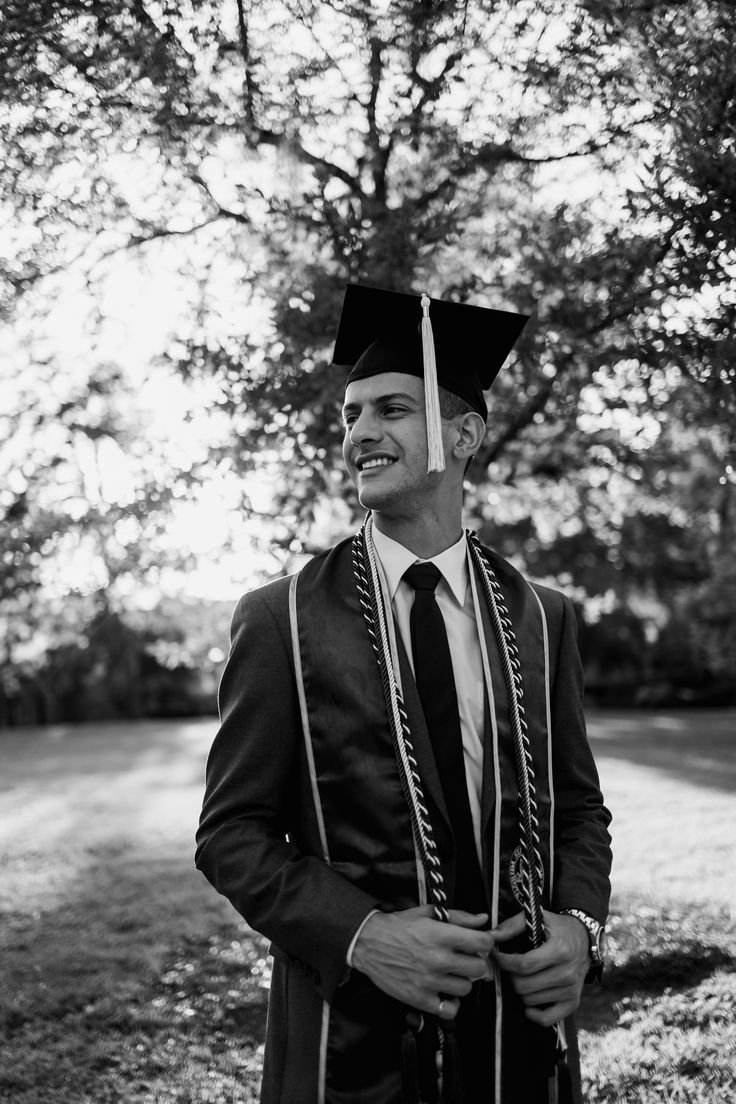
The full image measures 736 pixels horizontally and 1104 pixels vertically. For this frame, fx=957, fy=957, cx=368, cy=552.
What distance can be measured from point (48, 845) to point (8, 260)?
784 centimetres

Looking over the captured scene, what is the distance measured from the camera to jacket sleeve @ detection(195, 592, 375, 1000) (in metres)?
2.07

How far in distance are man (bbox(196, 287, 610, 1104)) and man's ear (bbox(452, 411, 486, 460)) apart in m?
0.15

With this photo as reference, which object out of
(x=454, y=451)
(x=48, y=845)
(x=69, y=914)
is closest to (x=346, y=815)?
(x=454, y=451)

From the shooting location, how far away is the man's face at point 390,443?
253 cm

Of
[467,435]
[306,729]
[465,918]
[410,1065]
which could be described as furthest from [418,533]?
[410,1065]

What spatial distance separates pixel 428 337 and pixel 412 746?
1.12m

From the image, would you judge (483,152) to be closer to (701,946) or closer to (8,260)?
(8,260)

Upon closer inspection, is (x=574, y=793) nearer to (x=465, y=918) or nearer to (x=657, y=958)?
(x=465, y=918)

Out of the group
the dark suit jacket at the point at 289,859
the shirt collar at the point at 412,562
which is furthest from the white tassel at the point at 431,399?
the dark suit jacket at the point at 289,859

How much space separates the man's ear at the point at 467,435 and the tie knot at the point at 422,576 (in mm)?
377

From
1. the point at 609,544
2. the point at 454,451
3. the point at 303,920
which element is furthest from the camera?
the point at 609,544

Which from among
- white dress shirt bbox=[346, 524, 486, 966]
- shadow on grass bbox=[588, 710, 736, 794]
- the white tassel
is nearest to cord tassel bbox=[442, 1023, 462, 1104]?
white dress shirt bbox=[346, 524, 486, 966]

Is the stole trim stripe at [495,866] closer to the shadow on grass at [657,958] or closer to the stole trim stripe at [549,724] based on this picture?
the stole trim stripe at [549,724]

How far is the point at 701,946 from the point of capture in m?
5.79
